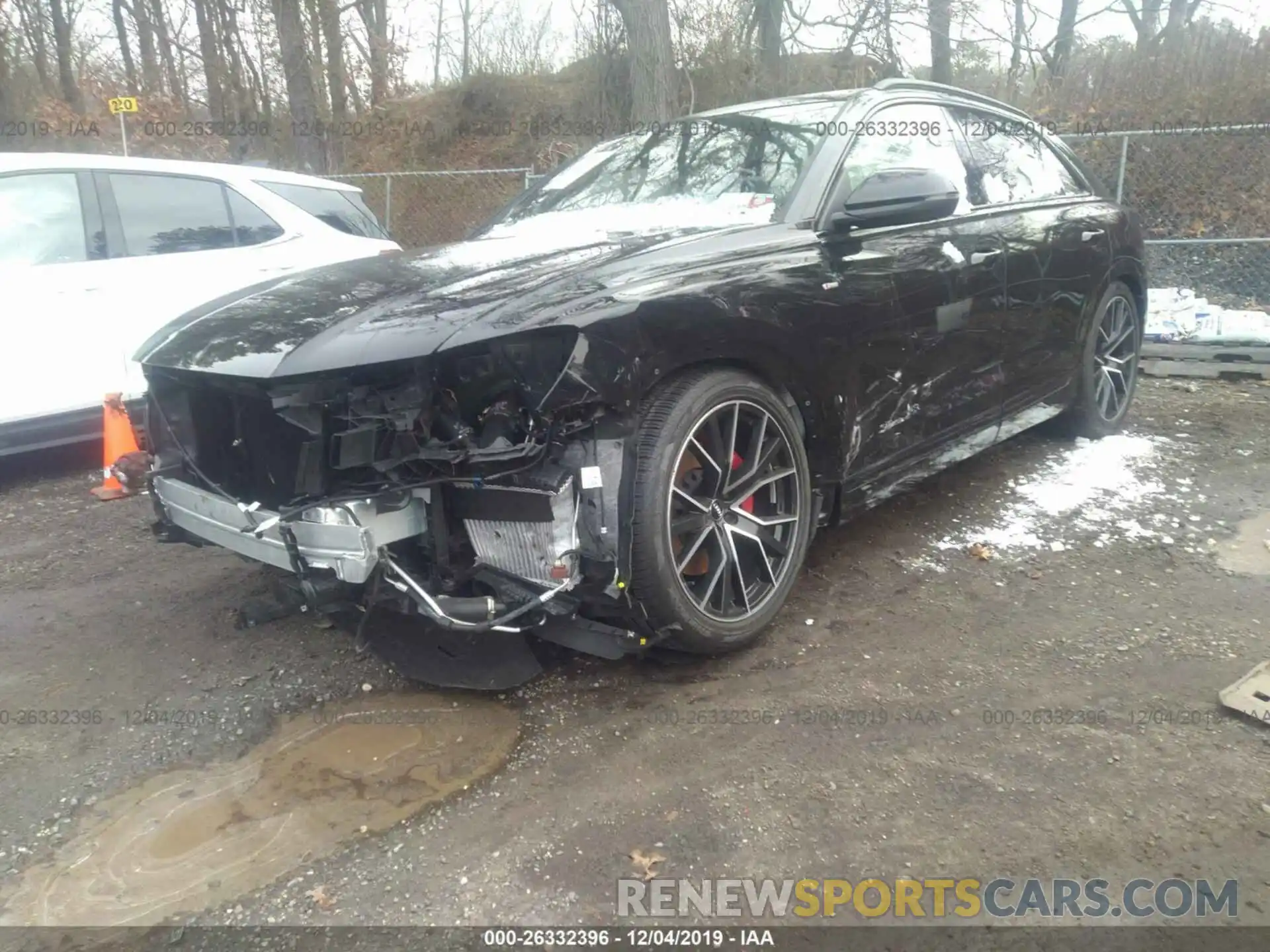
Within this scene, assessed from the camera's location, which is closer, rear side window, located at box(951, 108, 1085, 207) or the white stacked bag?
rear side window, located at box(951, 108, 1085, 207)

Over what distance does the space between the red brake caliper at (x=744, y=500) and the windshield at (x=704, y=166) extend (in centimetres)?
87

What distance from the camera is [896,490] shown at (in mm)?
3676

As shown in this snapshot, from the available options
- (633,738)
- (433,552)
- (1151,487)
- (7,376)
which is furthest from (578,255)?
(7,376)

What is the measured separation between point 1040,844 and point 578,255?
2076 millimetres

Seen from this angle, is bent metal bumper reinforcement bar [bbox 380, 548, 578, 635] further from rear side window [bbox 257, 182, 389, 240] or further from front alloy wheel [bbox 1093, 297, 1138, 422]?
rear side window [bbox 257, 182, 389, 240]

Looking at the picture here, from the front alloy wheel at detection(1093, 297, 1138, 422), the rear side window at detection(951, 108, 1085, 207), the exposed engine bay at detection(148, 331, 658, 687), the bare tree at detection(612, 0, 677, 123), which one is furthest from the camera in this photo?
the bare tree at detection(612, 0, 677, 123)

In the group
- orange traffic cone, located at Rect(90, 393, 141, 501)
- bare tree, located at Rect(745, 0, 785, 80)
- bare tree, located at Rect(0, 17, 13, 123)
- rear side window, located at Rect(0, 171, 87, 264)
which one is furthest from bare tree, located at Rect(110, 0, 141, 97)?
orange traffic cone, located at Rect(90, 393, 141, 501)

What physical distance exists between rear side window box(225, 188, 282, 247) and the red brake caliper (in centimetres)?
407

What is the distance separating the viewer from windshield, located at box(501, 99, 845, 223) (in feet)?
11.3

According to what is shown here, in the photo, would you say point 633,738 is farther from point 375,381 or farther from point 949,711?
point 375,381

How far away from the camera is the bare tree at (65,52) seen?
1909cm

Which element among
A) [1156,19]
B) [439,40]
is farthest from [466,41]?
[1156,19]

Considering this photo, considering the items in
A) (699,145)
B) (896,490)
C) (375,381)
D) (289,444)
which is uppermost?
(699,145)

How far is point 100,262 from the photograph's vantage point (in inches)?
203
